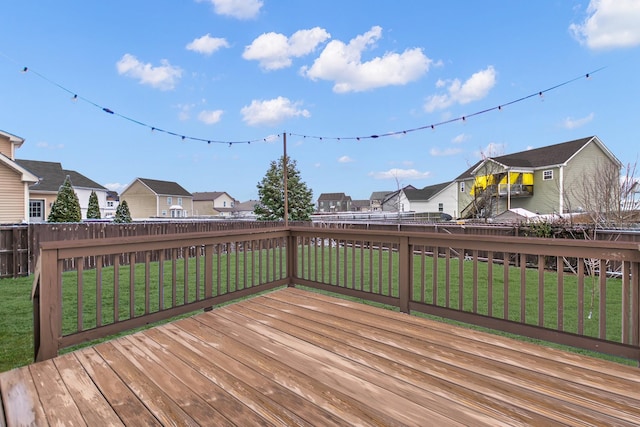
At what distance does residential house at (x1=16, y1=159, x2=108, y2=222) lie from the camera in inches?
717

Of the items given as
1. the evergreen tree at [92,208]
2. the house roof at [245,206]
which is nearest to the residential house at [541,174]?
the evergreen tree at [92,208]

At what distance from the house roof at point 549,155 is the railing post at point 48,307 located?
19.2 m

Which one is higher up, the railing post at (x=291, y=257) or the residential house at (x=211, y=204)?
the residential house at (x=211, y=204)

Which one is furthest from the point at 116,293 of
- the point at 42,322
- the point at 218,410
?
→ the point at 218,410

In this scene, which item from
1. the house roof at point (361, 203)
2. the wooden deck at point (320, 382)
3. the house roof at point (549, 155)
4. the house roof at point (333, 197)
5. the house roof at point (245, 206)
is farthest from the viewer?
the house roof at point (361, 203)

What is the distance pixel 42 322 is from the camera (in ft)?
7.09

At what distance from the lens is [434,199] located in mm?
35344

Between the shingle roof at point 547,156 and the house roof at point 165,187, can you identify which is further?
the house roof at point 165,187

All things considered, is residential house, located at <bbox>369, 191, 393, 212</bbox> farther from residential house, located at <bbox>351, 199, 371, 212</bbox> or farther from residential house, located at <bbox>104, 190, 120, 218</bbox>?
residential house, located at <bbox>104, 190, 120, 218</bbox>

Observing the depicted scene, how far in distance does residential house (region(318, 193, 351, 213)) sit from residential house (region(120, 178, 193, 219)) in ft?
93.9

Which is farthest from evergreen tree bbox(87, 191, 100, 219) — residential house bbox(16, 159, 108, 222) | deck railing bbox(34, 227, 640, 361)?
deck railing bbox(34, 227, 640, 361)

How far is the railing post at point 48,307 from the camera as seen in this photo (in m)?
2.14

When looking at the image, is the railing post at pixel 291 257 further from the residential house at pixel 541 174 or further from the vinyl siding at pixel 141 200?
the vinyl siding at pixel 141 200

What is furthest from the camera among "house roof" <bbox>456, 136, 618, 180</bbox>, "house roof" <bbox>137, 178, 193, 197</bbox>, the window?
"house roof" <bbox>137, 178, 193, 197</bbox>
